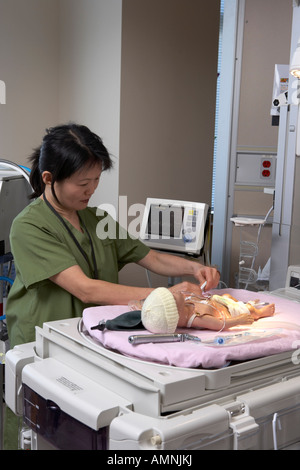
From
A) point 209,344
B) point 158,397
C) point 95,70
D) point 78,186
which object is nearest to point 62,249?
point 78,186

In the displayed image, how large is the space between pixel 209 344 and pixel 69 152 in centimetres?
70

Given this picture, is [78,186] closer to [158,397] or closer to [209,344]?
[209,344]

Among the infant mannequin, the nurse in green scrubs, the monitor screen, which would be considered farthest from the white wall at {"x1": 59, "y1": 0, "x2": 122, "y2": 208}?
the infant mannequin

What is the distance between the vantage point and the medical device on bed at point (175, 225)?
8.58 ft

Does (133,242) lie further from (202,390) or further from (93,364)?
(202,390)

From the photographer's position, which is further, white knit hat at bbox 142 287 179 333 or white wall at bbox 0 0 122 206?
white wall at bbox 0 0 122 206

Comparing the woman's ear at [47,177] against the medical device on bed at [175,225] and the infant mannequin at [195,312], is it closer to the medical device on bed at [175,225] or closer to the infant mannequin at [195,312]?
the infant mannequin at [195,312]

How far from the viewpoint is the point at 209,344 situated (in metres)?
1.02

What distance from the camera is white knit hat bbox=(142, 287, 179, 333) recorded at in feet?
3.45

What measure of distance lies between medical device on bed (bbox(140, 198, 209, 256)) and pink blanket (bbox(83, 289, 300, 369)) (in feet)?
4.52

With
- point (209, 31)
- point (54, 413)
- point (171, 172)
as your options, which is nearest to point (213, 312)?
point (54, 413)

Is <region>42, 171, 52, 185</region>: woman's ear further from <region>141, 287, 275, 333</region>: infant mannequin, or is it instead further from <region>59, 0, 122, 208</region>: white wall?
<region>59, 0, 122, 208</region>: white wall

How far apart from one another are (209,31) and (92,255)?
2.71 m

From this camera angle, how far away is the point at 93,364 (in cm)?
103
